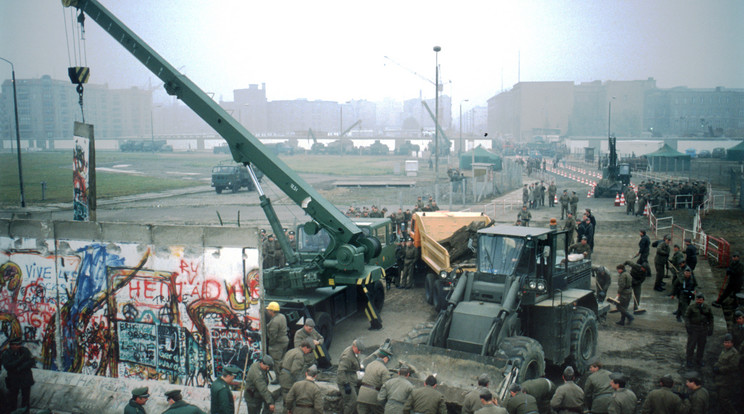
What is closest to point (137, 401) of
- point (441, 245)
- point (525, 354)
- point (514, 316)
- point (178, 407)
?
point (178, 407)

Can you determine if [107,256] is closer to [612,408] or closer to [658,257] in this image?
[612,408]

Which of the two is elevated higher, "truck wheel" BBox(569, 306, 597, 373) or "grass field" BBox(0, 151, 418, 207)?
"grass field" BBox(0, 151, 418, 207)

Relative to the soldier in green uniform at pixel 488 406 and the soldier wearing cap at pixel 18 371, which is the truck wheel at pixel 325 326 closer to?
the soldier wearing cap at pixel 18 371

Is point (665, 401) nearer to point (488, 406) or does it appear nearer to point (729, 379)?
point (729, 379)

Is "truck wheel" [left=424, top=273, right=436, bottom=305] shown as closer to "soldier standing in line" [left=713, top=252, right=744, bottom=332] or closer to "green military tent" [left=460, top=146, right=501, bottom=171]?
"soldier standing in line" [left=713, top=252, right=744, bottom=332]

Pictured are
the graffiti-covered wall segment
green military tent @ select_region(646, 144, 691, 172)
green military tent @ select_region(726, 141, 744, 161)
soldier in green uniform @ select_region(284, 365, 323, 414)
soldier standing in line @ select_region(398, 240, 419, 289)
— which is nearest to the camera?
soldier in green uniform @ select_region(284, 365, 323, 414)

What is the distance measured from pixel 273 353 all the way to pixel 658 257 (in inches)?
479

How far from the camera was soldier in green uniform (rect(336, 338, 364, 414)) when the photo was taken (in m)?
8.58

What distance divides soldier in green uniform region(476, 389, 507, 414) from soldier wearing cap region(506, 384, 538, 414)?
25.0 inches

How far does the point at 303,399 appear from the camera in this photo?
7.71m

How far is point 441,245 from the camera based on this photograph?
15.9 metres

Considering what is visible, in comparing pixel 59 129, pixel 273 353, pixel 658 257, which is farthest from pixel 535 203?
pixel 59 129

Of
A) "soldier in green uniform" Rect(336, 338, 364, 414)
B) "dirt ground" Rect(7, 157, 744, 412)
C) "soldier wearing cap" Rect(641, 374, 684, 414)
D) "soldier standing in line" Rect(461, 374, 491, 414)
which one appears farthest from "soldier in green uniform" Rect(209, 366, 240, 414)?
→ "soldier wearing cap" Rect(641, 374, 684, 414)

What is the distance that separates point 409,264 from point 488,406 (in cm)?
1075
